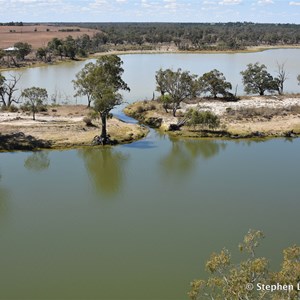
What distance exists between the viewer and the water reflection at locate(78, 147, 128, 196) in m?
27.8

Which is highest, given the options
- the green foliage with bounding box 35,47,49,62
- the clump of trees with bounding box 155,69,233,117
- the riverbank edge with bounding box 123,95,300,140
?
the green foliage with bounding box 35,47,49,62

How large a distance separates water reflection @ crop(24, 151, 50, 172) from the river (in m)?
0.14

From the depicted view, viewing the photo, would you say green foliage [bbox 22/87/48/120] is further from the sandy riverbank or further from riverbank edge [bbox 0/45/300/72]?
riverbank edge [bbox 0/45/300/72]

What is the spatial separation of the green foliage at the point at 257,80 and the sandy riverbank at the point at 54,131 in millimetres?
19566

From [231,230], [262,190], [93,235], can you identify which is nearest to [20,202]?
[93,235]

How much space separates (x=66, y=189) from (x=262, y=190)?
41.2 ft

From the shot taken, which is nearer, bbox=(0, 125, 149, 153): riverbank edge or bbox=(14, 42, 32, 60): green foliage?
bbox=(0, 125, 149, 153): riverbank edge

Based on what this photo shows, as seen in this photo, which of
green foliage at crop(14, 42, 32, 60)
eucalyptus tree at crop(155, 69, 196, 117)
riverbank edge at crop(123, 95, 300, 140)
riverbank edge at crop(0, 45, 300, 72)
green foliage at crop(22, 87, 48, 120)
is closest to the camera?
riverbank edge at crop(123, 95, 300, 140)

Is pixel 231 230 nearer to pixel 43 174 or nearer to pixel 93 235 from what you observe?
pixel 93 235

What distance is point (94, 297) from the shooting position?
54.8 ft

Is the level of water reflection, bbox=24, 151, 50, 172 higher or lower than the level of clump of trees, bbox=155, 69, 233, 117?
lower

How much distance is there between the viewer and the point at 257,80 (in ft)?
175

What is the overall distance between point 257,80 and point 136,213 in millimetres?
35319

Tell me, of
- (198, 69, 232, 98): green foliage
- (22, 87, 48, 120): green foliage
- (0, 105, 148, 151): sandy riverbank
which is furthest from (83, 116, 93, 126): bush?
(198, 69, 232, 98): green foliage
